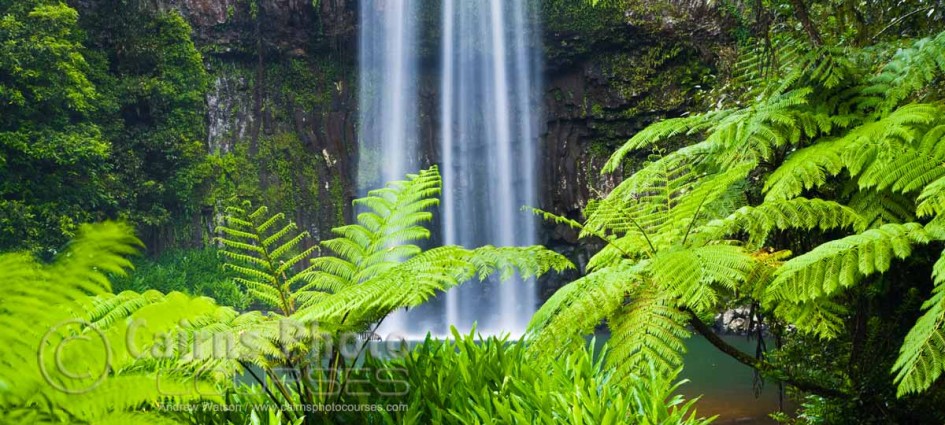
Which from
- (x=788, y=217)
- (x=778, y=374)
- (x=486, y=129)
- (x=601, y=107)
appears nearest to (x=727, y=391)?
(x=778, y=374)

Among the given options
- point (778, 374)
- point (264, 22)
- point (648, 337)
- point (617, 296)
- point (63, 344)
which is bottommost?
point (778, 374)

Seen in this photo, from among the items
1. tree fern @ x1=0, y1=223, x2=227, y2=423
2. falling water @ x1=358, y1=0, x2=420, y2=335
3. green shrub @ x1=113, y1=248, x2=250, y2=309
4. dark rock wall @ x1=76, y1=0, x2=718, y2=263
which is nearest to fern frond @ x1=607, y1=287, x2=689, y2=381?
tree fern @ x1=0, y1=223, x2=227, y2=423

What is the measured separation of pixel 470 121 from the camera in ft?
53.9

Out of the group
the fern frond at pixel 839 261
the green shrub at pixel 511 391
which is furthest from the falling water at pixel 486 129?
the fern frond at pixel 839 261

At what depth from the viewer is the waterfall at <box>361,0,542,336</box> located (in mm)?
15672

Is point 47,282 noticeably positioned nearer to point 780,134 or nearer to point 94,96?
point 780,134

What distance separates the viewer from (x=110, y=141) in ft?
48.0

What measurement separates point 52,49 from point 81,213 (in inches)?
128

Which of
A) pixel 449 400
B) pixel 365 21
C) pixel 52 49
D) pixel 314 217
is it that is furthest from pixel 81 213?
pixel 449 400

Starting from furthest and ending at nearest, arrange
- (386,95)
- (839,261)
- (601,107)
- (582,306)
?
(386,95), (601,107), (582,306), (839,261)

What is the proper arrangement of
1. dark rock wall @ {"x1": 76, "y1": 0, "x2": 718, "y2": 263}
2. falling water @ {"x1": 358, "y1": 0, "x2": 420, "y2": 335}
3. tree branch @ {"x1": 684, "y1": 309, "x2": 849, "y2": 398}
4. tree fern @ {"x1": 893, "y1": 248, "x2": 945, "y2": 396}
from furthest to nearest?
falling water @ {"x1": 358, "y1": 0, "x2": 420, "y2": 335}
dark rock wall @ {"x1": 76, "y1": 0, "x2": 718, "y2": 263}
tree branch @ {"x1": 684, "y1": 309, "x2": 849, "y2": 398}
tree fern @ {"x1": 893, "y1": 248, "x2": 945, "y2": 396}

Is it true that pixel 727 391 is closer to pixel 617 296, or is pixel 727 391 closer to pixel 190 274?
pixel 617 296

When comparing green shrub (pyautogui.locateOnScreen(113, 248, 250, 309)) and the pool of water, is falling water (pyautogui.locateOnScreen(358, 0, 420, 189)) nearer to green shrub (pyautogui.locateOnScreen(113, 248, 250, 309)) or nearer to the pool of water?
green shrub (pyautogui.locateOnScreen(113, 248, 250, 309))

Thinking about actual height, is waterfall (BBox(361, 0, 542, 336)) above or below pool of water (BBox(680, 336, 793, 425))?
above
